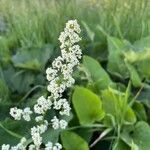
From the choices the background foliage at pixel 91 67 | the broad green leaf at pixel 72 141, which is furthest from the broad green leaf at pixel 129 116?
the broad green leaf at pixel 72 141

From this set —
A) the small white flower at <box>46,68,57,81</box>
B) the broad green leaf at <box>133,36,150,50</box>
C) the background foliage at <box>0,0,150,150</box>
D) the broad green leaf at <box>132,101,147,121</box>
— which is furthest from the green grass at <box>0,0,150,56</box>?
the small white flower at <box>46,68,57,81</box>

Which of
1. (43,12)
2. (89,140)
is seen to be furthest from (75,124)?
(43,12)

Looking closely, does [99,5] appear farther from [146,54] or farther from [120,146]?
[120,146]

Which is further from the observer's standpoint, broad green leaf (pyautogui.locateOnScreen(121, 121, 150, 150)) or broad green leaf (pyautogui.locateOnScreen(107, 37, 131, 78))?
broad green leaf (pyautogui.locateOnScreen(107, 37, 131, 78))

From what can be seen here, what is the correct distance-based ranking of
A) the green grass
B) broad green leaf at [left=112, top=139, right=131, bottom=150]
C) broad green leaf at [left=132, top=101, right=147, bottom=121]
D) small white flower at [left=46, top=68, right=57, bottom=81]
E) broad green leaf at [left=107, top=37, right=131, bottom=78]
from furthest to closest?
the green grass, broad green leaf at [left=107, top=37, right=131, bottom=78], broad green leaf at [left=132, top=101, right=147, bottom=121], broad green leaf at [left=112, top=139, right=131, bottom=150], small white flower at [left=46, top=68, right=57, bottom=81]

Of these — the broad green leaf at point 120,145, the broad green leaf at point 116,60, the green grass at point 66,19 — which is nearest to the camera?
the broad green leaf at point 120,145

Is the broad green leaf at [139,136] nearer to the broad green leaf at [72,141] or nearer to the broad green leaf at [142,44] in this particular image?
the broad green leaf at [72,141]

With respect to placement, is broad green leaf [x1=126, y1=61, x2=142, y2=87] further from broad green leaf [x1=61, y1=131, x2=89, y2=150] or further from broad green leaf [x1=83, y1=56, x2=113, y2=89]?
broad green leaf [x1=61, y1=131, x2=89, y2=150]
